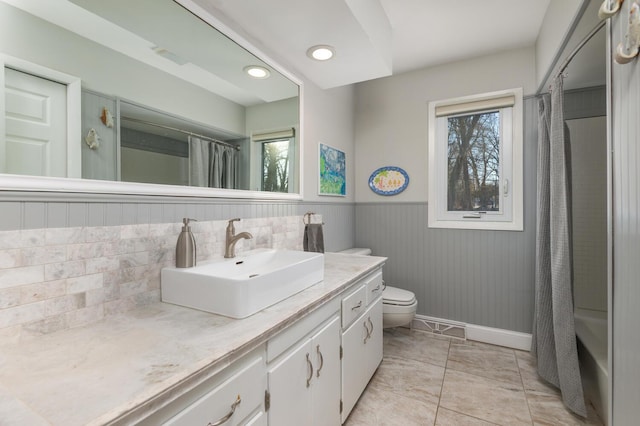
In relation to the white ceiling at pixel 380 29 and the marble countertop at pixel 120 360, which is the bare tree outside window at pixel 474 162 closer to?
the white ceiling at pixel 380 29

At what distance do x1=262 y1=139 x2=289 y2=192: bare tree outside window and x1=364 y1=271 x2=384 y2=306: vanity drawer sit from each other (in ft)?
2.66

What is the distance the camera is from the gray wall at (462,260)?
2438 millimetres

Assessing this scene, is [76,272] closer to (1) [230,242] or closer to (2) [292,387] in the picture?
(1) [230,242]

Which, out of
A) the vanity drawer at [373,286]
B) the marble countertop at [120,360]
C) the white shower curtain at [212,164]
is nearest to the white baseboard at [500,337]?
the vanity drawer at [373,286]

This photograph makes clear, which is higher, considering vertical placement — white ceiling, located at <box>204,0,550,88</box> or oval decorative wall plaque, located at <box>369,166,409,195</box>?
white ceiling, located at <box>204,0,550,88</box>

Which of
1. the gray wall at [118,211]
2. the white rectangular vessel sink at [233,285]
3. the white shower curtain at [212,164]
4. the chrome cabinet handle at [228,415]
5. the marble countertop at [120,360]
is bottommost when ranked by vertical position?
the chrome cabinet handle at [228,415]

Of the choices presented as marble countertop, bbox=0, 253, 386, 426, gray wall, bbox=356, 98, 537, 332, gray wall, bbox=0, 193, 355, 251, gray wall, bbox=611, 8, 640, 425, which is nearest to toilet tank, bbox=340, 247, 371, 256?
gray wall, bbox=356, 98, 537, 332

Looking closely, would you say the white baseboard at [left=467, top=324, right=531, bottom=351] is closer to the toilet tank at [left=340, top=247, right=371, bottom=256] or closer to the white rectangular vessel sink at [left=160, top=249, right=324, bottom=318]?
the toilet tank at [left=340, top=247, right=371, bottom=256]

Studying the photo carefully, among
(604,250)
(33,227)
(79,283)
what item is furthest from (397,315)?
(33,227)

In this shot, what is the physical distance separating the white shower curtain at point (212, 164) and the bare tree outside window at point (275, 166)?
24 cm

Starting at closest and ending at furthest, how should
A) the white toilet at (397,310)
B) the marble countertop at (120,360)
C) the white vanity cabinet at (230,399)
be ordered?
the marble countertop at (120,360) < the white vanity cabinet at (230,399) < the white toilet at (397,310)

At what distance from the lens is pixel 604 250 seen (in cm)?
238

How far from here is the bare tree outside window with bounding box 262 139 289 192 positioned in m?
1.84

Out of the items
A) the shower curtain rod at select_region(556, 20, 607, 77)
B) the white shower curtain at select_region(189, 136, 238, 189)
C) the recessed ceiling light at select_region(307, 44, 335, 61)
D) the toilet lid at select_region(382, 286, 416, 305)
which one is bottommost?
the toilet lid at select_region(382, 286, 416, 305)
